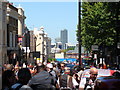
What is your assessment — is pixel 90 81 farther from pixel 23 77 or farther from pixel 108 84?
pixel 23 77

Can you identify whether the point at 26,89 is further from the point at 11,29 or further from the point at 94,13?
the point at 11,29

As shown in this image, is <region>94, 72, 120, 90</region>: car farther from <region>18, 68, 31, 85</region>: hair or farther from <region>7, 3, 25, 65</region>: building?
<region>7, 3, 25, 65</region>: building

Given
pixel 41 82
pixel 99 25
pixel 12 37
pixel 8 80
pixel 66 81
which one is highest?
pixel 99 25

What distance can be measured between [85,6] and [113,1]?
1729 centimetres

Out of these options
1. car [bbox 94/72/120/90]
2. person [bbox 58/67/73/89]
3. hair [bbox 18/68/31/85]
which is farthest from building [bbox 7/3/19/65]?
hair [bbox 18/68/31/85]

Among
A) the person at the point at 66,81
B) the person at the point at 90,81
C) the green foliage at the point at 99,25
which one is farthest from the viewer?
the green foliage at the point at 99,25

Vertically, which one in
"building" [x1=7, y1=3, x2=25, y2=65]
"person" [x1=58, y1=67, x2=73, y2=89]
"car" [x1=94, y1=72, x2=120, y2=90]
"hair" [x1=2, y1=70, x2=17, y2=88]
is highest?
"building" [x1=7, y1=3, x2=25, y2=65]

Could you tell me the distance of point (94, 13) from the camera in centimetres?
3778

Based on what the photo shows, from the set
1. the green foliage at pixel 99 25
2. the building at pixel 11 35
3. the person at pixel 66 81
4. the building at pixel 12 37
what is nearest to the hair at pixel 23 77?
the person at pixel 66 81

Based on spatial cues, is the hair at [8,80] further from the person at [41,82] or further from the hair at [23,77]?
the person at [41,82]

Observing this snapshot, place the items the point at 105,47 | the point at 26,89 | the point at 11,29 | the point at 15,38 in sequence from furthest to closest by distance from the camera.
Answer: the point at 15,38 → the point at 11,29 → the point at 105,47 → the point at 26,89

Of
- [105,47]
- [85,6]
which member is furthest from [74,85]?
[85,6]

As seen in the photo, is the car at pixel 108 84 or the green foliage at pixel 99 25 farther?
the green foliage at pixel 99 25

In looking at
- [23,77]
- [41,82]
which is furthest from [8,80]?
[41,82]
